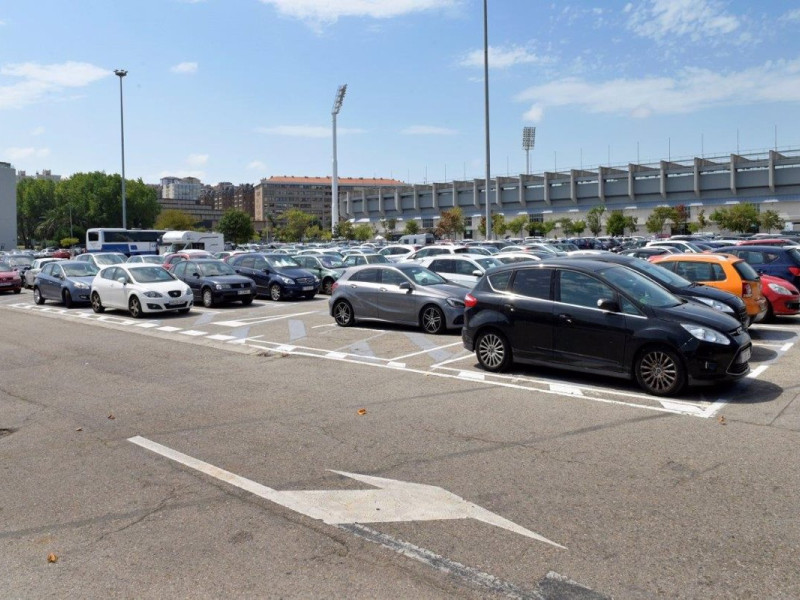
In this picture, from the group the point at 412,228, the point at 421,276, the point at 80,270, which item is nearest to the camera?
the point at 421,276

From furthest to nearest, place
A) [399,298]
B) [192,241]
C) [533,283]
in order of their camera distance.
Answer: [192,241]
[399,298]
[533,283]

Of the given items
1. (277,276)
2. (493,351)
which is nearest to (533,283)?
(493,351)

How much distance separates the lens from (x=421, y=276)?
51.7 ft

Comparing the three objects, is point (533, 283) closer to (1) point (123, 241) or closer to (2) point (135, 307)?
(2) point (135, 307)

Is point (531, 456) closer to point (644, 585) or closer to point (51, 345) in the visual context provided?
point (644, 585)

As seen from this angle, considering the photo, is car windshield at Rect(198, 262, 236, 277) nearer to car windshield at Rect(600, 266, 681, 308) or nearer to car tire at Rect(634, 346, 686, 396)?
car windshield at Rect(600, 266, 681, 308)

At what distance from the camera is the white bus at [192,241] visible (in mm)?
56750

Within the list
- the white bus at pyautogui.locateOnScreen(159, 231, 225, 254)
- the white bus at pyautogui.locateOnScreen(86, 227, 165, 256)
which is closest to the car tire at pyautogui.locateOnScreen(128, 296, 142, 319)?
the white bus at pyautogui.locateOnScreen(159, 231, 225, 254)

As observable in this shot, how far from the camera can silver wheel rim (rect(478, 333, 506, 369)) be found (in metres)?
10.0

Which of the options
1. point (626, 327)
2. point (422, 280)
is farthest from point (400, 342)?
point (626, 327)

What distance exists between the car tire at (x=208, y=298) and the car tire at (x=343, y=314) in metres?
5.88

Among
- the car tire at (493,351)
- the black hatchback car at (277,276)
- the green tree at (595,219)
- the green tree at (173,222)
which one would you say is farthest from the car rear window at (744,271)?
the green tree at (173,222)

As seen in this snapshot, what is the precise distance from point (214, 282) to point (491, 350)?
495 inches

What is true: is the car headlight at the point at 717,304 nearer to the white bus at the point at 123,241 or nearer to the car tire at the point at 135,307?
the car tire at the point at 135,307
